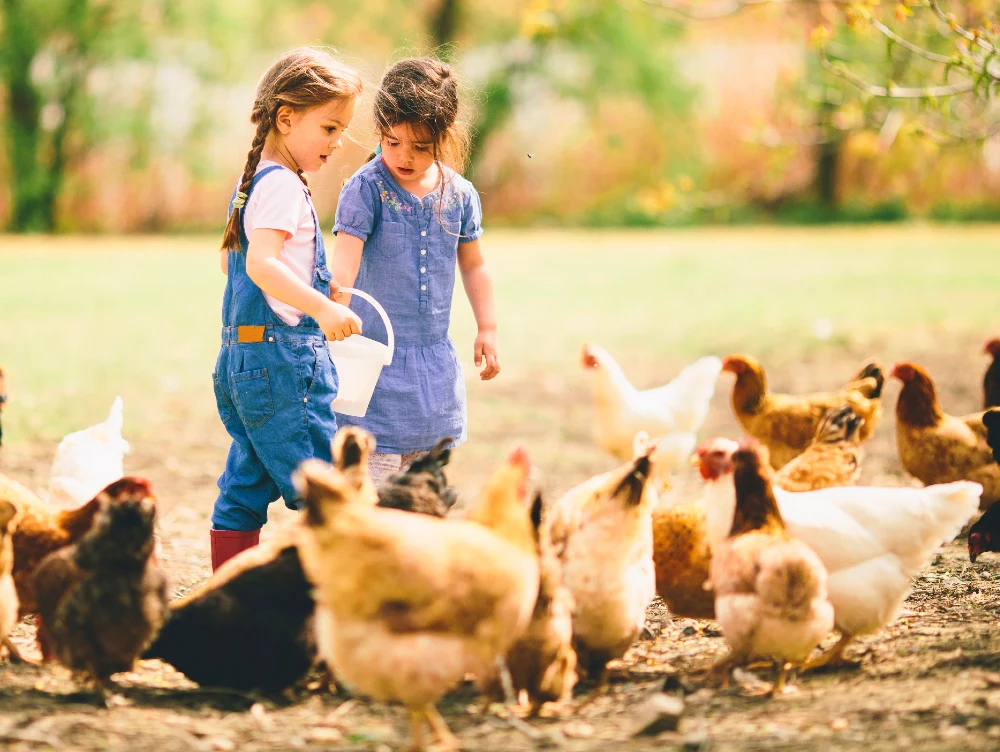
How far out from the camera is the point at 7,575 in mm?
3174

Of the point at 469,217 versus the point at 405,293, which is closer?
the point at 405,293

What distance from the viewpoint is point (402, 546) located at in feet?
8.68

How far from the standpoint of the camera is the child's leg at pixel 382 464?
411 centimetres

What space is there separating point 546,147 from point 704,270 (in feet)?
32.8

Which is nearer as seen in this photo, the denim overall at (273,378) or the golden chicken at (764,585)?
the golden chicken at (764,585)

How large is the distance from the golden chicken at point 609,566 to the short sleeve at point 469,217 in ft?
4.21

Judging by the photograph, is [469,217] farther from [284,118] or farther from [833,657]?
[833,657]

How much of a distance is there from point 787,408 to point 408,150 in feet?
8.17

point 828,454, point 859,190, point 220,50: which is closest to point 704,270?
point 859,190

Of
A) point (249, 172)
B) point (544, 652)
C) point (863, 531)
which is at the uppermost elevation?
point (249, 172)

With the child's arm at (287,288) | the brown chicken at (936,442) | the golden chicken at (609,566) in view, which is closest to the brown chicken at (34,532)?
the child's arm at (287,288)

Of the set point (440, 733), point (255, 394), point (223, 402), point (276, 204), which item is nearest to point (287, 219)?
point (276, 204)

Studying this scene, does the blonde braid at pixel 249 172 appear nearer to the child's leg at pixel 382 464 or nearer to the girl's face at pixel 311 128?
the girl's face at pixel 311 128

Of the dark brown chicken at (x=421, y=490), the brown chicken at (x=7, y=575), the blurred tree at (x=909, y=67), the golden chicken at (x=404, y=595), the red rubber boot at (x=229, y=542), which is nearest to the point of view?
→ the golden chicken at (x=404, y=595)
